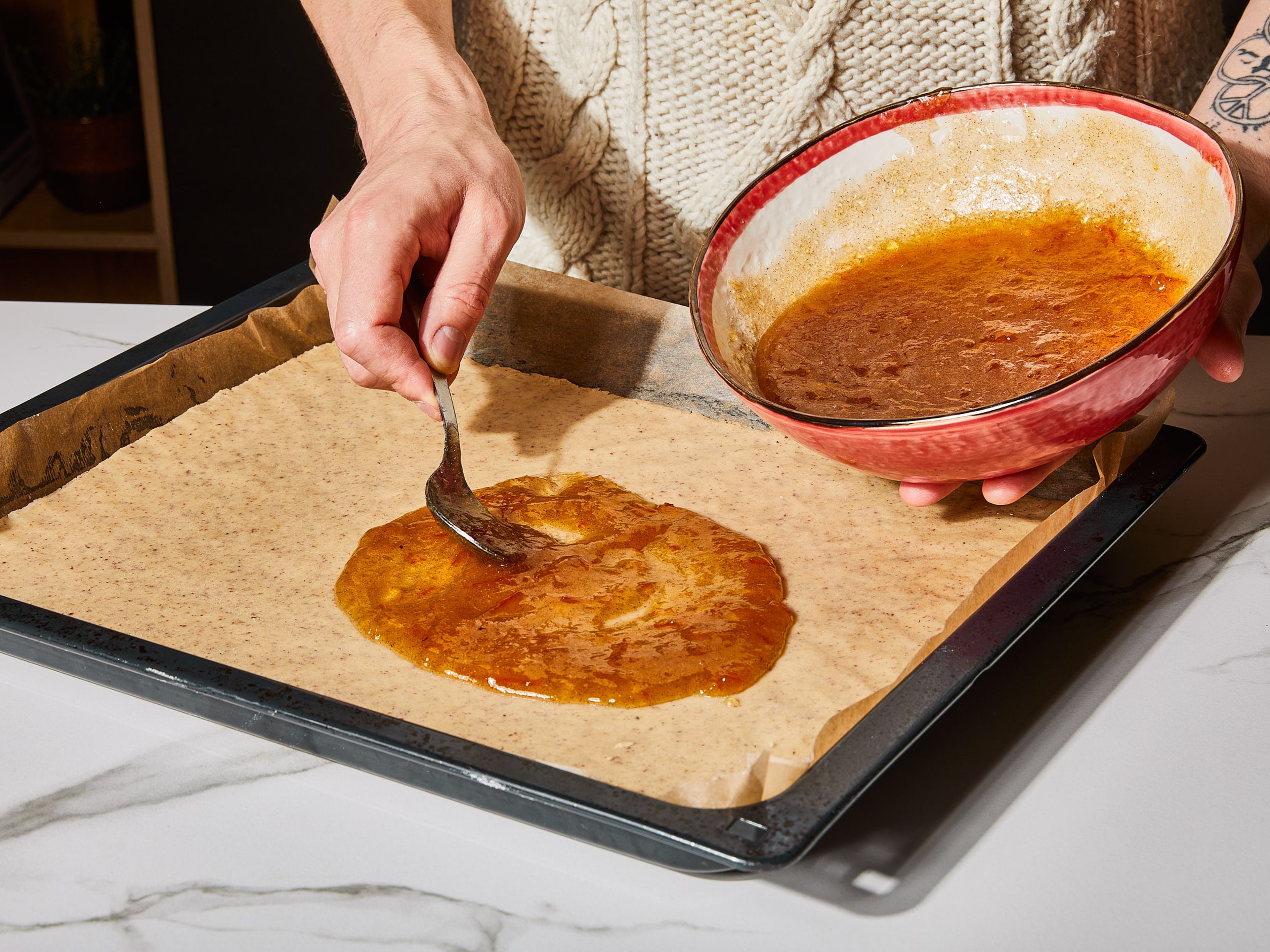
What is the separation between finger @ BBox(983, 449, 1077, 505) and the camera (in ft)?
3.22

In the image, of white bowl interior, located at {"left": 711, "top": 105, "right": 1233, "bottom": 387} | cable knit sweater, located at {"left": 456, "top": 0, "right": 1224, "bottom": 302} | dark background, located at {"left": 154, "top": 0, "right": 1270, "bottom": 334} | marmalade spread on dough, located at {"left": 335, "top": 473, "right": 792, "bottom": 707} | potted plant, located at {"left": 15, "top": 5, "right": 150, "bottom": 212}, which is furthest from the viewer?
potted plant, located at {"left": 15, "top": 5, "right": 150, "bottom": 212}

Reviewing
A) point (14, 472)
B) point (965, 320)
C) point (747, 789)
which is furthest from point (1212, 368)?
point (14, 472)

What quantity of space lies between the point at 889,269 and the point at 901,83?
28cm

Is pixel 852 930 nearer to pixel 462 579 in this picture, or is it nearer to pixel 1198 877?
pixel 1198 877

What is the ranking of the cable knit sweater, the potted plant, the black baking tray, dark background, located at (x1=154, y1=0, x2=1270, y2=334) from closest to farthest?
the black baking tray → the cable knit sweater → dark background, located at (x1=154, y1=0, x2=1270, y2=334) → the potted plant

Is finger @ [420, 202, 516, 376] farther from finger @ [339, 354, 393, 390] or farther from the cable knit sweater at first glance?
the cable knit sweater

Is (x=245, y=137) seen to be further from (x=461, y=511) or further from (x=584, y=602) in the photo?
(x=584, y=602)

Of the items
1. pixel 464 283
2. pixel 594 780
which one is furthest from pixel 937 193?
pixel 594 780

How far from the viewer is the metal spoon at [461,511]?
106 centimetres

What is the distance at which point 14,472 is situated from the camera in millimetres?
1142

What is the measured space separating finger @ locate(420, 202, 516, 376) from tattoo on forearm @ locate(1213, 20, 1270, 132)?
2.13ft

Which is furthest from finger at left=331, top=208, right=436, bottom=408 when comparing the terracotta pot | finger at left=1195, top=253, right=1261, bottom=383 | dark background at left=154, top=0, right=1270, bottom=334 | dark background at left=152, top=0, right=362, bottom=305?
the terracotta pot

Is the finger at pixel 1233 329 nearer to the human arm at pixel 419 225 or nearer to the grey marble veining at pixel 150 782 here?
the human arm at pixel 419 225

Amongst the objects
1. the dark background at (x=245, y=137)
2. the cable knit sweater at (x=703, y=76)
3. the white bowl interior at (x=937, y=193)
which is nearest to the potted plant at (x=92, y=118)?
the dark background at (x=245, y=137)
